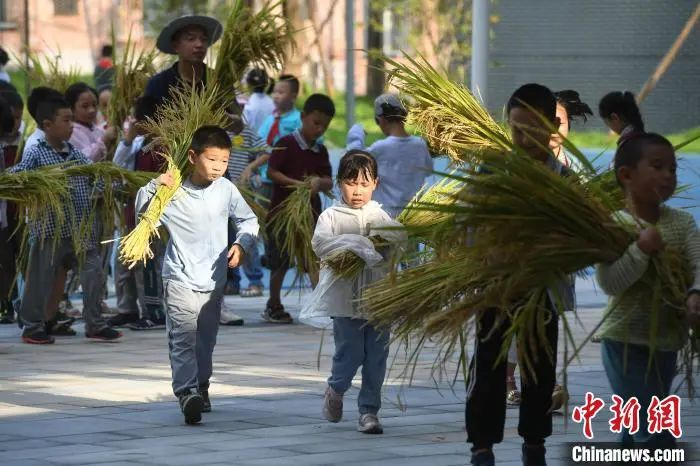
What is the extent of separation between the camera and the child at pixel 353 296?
727 centimetres

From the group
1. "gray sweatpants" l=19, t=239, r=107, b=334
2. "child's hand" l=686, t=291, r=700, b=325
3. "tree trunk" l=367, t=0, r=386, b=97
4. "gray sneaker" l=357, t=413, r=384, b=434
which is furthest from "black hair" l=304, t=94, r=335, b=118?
"tree trunk" l=367, t=0, r=386, b=97

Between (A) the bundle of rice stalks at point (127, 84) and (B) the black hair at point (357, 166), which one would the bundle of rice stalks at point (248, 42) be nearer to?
(A) the bundle of rice stalks at point (127, 84)

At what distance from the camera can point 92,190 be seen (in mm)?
10078

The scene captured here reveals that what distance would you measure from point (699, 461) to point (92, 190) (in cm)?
500

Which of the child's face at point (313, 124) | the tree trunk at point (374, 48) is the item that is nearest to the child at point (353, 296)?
the child's face at point (313, 124)

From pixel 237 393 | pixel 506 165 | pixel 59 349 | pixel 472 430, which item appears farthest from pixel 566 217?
pixel 59 349

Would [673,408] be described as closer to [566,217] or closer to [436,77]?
[566,217]

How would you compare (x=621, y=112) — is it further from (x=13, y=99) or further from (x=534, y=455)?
(x=13, y=99)

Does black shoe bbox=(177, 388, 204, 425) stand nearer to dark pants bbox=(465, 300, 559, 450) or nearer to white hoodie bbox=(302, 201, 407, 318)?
white hoodie bbox=(302, 201, 407, 318)

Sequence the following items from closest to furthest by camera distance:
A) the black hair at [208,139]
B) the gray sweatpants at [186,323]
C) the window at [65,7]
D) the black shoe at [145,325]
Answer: the gray sweatpants at [186,323]
the black hair at [208,139]
the black shoe at [145,325]
the window at [65,7]

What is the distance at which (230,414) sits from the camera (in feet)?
25.4

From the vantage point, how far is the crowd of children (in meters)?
5.39

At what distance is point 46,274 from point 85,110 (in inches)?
71.7

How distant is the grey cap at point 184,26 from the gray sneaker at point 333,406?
3644mm
